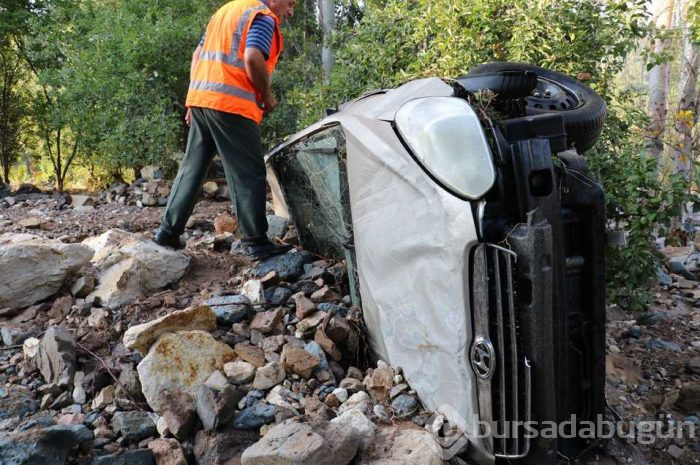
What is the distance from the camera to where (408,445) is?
1.90 m

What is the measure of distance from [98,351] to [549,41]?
3.56 meters

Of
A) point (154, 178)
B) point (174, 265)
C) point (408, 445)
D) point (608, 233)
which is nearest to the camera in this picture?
point (408, 445)

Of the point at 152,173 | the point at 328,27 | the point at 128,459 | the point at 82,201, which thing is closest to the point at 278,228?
the point at 128,459

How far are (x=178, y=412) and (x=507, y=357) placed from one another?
1.19 m

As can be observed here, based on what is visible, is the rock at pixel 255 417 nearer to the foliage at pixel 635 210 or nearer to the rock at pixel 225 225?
the rock at pixel 225 225

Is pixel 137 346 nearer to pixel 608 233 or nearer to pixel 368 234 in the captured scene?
pixel 368 234

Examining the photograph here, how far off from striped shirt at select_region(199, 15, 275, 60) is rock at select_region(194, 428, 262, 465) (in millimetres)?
2088

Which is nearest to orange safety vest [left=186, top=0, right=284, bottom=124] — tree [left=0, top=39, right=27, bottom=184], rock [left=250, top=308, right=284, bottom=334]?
rock [left=250, top=308, right=284, bottom=334]

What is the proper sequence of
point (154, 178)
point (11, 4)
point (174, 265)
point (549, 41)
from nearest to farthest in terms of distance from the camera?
point (174, 265) < point (549, 41) < point (154, 178) < point (11, 4)

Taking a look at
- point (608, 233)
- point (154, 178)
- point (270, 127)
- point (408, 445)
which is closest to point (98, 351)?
point (408, 445)

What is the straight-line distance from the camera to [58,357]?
241 cm

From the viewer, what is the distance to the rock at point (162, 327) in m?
2.46

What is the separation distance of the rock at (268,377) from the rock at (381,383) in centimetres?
37

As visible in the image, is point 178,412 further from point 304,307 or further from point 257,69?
point 257,69
